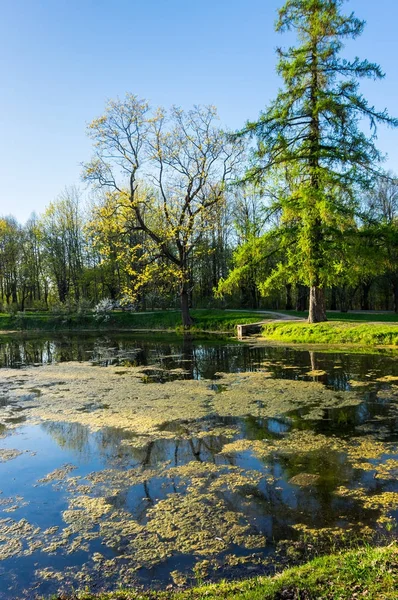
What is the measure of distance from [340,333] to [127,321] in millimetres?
21626

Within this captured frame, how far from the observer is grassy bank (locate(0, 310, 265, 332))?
30.8 metres

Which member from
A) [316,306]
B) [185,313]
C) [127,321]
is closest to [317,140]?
[316,306]

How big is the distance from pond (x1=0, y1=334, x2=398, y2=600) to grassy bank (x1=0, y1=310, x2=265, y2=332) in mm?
18074

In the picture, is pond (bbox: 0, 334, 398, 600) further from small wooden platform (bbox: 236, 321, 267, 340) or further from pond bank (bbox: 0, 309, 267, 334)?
pond bank (bbox: 0, 309, 267, 334)

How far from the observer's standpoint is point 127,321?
123 ft

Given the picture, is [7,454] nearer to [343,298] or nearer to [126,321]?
[126,321]

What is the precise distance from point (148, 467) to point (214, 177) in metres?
24.5

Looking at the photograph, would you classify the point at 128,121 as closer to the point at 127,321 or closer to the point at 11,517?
the point at 127,321

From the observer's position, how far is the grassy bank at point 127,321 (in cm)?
3084

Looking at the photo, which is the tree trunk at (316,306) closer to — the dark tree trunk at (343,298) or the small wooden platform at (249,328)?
the small wooden platform at (249,328)

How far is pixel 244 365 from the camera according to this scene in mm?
15406

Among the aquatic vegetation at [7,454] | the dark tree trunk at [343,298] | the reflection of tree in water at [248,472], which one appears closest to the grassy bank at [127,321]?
the dark tree trunk at [343,298]

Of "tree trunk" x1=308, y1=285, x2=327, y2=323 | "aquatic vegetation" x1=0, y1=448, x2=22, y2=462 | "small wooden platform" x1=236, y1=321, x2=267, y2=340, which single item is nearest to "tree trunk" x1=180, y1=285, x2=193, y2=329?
"small wooden platform" x1=236, y1=321, x2=267, y2=340

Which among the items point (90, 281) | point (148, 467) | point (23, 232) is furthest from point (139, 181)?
point (148, 467)
